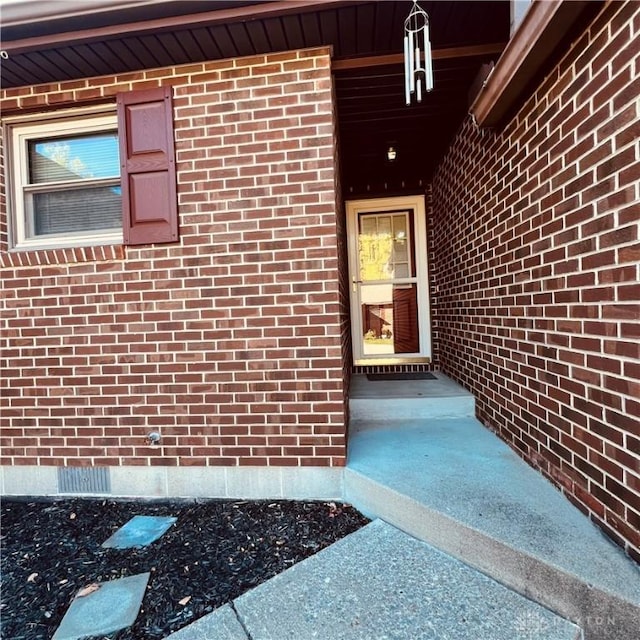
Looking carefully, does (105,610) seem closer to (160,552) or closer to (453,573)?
(160,552)

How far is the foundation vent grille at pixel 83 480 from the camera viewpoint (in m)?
2.57

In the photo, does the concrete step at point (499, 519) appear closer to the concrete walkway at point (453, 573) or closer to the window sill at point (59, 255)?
the concrete walkway at point (453, 573)

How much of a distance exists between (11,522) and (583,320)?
11.5ft

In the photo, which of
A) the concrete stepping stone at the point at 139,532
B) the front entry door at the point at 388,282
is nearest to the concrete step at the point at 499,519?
the concrete stepping stone at the point at 139,532

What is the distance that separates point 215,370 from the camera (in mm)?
2449

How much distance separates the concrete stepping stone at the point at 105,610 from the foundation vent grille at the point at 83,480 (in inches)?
38.8

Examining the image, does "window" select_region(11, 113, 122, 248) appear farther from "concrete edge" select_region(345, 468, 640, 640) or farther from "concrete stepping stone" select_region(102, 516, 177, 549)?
"concrete edge" select_region(345, 468, 640, 640)

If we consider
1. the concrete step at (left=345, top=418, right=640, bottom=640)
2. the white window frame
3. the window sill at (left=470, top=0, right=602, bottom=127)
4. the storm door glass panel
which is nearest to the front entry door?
the storm door glass panel

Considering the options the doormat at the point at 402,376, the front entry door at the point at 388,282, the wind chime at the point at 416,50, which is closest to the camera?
the wind chime at the point at 416,50

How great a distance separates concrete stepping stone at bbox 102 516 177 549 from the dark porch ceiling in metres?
2.93

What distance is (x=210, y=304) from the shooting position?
245cm

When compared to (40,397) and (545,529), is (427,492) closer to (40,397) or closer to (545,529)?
(545,529)

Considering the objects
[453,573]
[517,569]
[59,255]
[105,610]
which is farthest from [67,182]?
[517,569]

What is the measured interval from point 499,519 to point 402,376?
8.40 ft
